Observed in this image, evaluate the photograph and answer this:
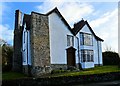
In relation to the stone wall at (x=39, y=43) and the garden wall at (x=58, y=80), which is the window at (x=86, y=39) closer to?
the stone wall at (x=39, y=43)

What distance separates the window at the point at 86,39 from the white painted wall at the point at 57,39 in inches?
151

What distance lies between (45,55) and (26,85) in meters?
8.50

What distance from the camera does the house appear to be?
26.9 metres

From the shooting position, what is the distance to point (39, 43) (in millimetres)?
27109

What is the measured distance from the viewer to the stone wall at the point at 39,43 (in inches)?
1033

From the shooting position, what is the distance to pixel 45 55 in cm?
2747

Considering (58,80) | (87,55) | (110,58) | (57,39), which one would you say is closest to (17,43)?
(57,39)

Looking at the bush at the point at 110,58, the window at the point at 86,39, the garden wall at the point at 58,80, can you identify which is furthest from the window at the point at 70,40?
the bush at the point at 110,58

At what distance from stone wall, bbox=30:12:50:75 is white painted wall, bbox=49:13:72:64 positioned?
124cm

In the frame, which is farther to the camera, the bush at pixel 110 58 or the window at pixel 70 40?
the bush at pixel 110 58

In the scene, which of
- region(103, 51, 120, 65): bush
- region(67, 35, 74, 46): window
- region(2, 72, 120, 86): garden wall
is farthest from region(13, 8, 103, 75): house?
region(2, 72, 120, 86): garden wall

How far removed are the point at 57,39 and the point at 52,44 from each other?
140 centimetres

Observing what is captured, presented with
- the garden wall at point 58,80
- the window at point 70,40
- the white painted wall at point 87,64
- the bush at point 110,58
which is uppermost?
the window at point 70,40

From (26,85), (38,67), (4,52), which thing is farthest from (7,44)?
(26,85)
